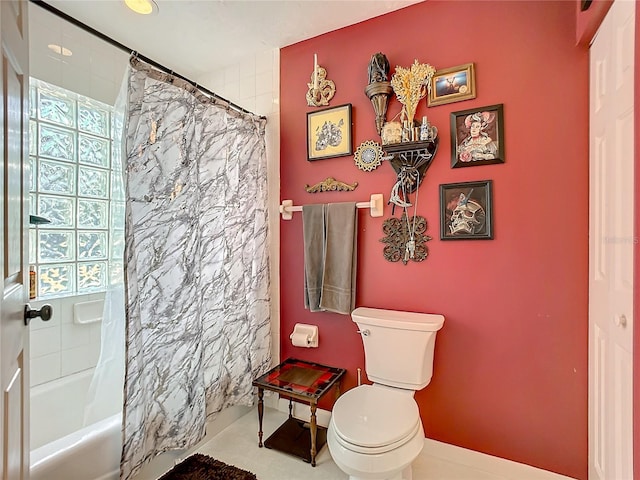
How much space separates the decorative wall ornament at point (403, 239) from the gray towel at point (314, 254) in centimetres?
39

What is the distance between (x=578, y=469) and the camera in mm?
1489

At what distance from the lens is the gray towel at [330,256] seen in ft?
6.28

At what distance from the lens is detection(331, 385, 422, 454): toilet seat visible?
4.20ft

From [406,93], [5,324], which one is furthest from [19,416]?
[406,93]

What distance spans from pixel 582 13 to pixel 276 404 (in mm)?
2707

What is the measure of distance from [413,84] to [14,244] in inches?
72.0

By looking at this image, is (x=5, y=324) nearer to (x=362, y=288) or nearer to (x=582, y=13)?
(x=362, y=288)

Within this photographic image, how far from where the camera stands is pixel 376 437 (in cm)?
129

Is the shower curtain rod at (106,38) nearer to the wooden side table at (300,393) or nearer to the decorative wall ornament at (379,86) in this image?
the decorative wall ornament at (379,86)

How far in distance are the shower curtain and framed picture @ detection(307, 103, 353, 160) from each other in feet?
1.22

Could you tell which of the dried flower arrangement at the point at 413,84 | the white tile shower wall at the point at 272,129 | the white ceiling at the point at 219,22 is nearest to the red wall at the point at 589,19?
the dried flower arrangement at the point at 413,84

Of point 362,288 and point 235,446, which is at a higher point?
point 362,288

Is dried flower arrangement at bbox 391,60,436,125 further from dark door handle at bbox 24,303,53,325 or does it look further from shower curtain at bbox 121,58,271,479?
dark door handle at bbox 24,303,53,325

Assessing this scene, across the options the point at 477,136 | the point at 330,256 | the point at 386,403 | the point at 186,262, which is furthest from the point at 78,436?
the point at 477,136
